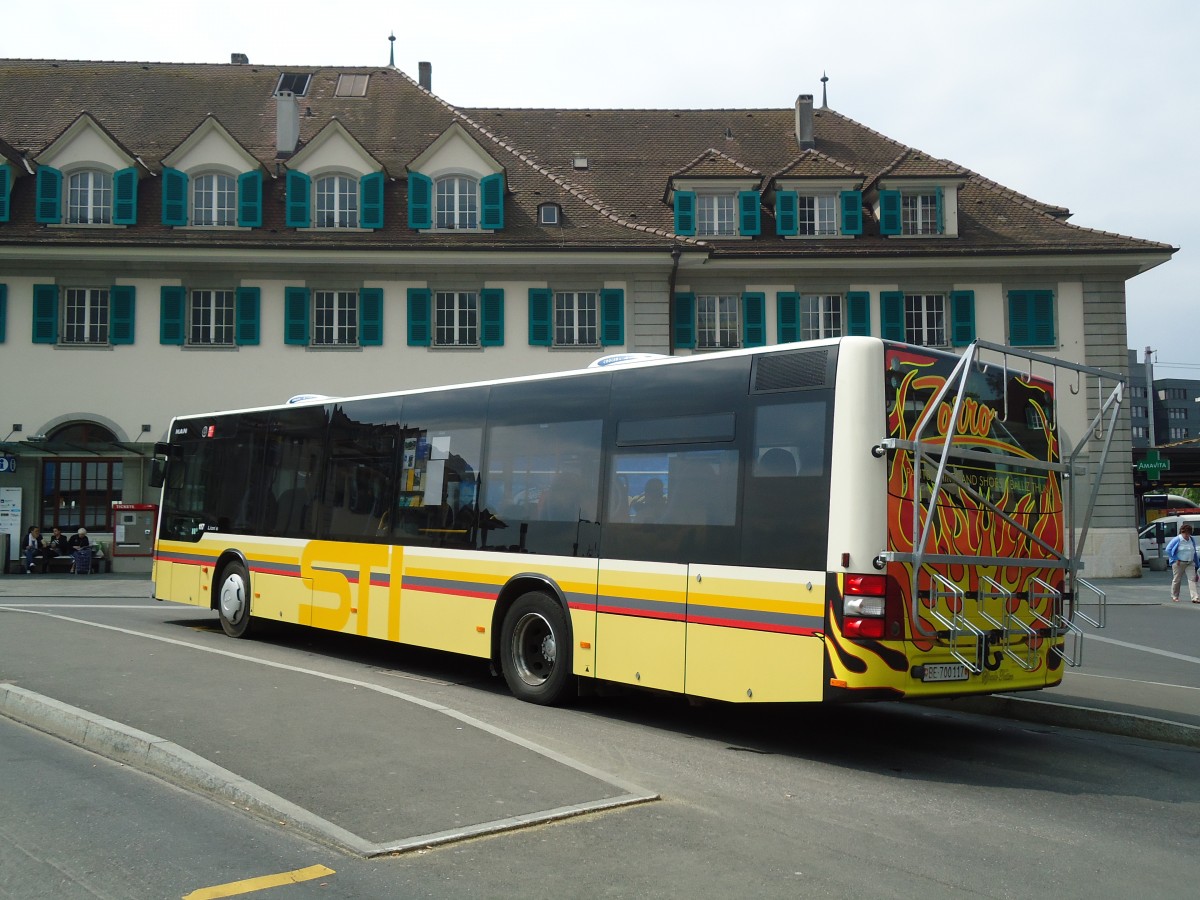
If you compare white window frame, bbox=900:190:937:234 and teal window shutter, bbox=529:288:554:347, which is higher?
white window frame, bbox=900:190:937:234

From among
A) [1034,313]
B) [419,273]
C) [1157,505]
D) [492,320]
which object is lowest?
[1157,505]

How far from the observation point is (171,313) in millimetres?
31219

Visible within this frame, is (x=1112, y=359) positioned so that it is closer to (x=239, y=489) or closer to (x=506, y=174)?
(x=506, y=174)

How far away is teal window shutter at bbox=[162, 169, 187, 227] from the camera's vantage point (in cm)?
3170

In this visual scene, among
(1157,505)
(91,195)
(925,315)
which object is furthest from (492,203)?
(1157,505)

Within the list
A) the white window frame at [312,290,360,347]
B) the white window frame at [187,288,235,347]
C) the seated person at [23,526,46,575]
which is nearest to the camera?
the seated person at [23,526,46,575]

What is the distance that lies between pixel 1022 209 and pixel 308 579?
2779 centimetres

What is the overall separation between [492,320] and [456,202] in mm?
3642

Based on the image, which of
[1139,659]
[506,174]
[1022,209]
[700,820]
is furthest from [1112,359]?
[700,820]

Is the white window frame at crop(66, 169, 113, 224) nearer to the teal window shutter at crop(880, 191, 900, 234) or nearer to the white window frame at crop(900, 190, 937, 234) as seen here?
the teal window shutter at crop(880, 191, 900, 234)

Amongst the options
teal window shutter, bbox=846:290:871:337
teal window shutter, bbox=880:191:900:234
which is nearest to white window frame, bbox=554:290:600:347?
teal window shutter, bbox=846:290:871:337

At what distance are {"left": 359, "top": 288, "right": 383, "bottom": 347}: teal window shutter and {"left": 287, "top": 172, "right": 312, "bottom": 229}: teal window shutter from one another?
8.97 feet

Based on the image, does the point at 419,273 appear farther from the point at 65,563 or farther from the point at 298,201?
the point at 65,563

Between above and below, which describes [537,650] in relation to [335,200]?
below
